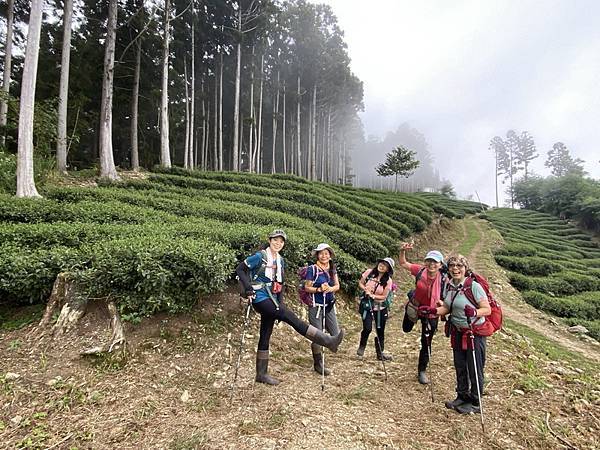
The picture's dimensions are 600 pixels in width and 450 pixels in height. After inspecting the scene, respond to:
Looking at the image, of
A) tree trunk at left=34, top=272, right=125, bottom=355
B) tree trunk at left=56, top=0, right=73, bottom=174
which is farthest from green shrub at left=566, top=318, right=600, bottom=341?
tree trunk at left=56, top=0, right=73, bottom=174

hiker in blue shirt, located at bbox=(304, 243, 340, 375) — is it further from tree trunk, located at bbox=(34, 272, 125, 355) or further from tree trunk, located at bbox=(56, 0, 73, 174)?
tree trunk, located at bbox=(56, 0, 73, 174)

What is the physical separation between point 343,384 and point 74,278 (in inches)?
154

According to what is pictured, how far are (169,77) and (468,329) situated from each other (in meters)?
25.1

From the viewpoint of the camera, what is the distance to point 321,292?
13.6 feet

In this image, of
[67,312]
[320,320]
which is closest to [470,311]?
[320,320]

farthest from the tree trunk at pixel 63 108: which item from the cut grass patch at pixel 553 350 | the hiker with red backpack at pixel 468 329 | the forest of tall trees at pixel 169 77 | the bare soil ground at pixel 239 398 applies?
the cut grass patch at pixel 553 350

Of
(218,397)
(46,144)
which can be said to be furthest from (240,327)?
(46,144)

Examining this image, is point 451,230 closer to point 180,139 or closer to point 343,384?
point 343,384

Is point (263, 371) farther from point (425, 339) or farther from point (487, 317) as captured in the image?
point (487, 317)

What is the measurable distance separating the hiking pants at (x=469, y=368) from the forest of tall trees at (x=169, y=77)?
11.2m

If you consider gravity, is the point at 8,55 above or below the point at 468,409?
above

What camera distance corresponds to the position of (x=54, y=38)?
18.1 meters

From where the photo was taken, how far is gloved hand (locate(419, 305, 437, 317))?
378cm

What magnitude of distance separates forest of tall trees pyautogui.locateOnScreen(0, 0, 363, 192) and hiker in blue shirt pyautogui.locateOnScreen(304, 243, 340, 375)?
9241 millimetres
